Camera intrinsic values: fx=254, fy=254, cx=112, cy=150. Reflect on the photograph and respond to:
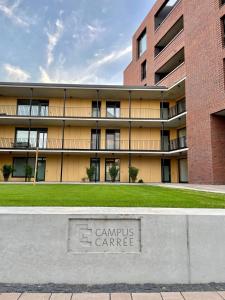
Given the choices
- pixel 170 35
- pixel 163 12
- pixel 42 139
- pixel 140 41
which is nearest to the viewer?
pixel 42 139

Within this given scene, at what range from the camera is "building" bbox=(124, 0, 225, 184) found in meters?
16.6

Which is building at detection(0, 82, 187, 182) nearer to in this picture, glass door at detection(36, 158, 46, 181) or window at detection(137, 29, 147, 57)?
glass door at detection(36, 158, 46, 181)

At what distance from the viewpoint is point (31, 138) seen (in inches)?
916

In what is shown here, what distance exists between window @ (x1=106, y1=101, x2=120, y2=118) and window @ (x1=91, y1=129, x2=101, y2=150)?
1860mm

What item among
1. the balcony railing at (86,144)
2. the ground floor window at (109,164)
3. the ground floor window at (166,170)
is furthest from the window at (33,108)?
the ground floor window at (166,170)

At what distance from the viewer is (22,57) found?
2417 centimetres

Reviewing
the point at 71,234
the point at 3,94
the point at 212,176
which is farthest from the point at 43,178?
the point at 71,234

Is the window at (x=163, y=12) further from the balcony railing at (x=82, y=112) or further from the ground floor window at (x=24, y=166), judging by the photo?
the ground floor window at (x=24, y=166)

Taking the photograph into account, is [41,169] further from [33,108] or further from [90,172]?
[33,108]

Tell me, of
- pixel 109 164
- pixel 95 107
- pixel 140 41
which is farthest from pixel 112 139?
pixel 140 41

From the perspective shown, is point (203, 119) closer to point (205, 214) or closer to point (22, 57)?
point (205, 214)

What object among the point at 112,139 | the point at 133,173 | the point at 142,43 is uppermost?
the point at 142,43

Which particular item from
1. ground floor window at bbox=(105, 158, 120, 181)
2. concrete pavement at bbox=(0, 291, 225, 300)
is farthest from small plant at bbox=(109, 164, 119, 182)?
concrete pavement at bbox=(0, 291, 225, 300)

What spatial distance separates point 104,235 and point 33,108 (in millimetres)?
22098
